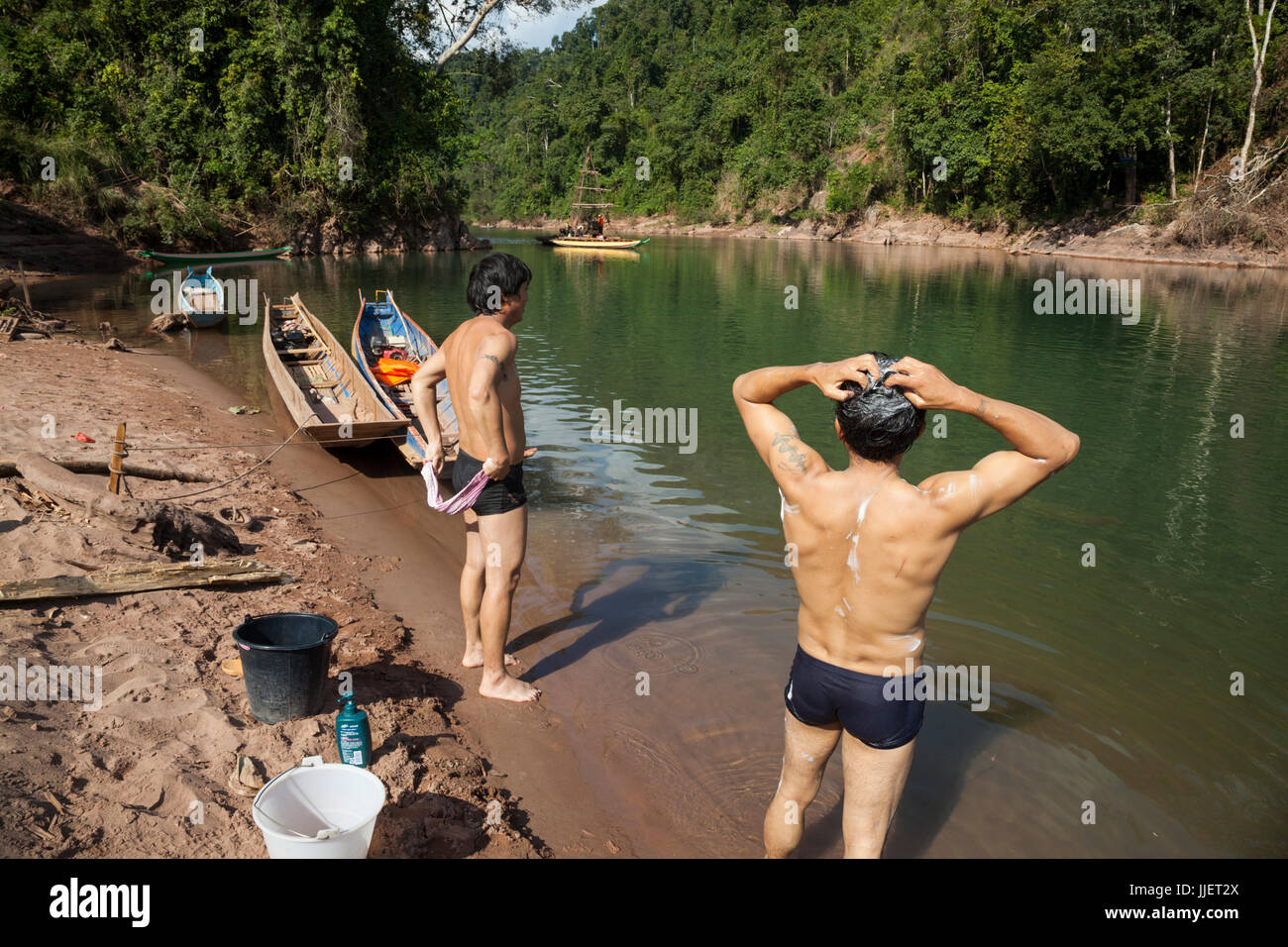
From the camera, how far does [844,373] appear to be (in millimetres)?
2633

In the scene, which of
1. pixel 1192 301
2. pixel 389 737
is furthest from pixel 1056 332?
pixel 389 737

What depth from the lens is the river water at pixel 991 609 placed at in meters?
4.46

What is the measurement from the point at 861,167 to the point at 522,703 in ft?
201

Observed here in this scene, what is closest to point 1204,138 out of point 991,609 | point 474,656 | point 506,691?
point 991,609

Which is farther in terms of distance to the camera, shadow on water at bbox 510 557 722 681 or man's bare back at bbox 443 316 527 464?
shadow on water at bbox 510 557 722 681

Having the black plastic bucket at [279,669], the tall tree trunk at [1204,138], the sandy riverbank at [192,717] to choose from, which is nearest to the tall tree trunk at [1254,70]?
the tall tree trunk at [1204,138]

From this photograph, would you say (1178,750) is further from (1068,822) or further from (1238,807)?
(1068,822)

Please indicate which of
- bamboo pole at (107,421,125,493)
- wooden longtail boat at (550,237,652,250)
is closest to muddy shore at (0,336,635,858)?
bamboo pole at (107,421,125,493)

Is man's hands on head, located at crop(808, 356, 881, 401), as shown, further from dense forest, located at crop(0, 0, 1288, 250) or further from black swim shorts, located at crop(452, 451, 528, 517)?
dense forest, located at crop(0, 0, 1288, 250)

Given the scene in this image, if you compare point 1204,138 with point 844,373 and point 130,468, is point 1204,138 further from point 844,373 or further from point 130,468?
point 844,373

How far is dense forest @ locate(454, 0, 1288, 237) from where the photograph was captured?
126 feet

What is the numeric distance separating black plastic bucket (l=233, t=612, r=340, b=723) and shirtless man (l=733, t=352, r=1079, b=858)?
241 cm

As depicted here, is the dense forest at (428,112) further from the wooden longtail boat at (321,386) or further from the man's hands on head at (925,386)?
the man's hands on head at (925,386)

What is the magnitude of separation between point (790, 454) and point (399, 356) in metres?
11.4
